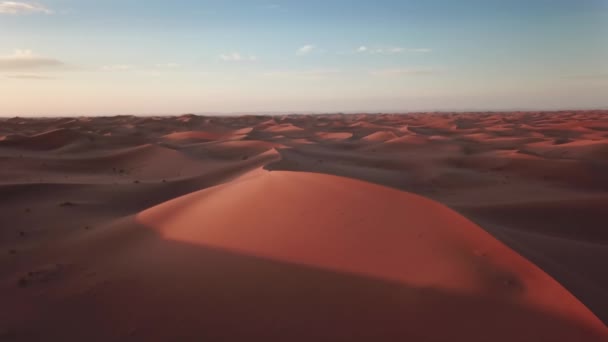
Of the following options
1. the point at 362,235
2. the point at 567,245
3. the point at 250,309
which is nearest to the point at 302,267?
the point at 250,309

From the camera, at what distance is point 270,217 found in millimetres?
4242

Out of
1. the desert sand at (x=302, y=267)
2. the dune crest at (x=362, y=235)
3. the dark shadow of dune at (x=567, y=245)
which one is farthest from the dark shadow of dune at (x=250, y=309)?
the dark shadow of dune at (x=567, y=245)

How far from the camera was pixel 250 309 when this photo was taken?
2.76 metres

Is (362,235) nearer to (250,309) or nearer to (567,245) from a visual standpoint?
(250,309)

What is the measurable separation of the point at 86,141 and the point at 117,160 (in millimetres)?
4863

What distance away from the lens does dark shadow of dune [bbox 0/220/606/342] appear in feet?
8.09

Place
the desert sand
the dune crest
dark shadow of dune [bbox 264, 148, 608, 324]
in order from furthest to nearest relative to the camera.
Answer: dark shadow of dune [bbox 264, 148, 608, 324] < the dune crest < the desert sand

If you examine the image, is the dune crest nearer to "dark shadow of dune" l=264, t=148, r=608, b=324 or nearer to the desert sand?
the desert sand

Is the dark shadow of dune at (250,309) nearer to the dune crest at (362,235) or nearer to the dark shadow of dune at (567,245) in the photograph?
the dune crest at (362,235)

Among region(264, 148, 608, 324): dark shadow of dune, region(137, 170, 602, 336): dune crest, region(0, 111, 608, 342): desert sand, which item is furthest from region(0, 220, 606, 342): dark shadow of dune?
region(264, 148, 608, 324): dark shadow of dune

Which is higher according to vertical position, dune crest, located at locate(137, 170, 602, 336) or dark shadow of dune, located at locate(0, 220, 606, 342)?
dune crest, located at locate(137, 170, 602, 336)

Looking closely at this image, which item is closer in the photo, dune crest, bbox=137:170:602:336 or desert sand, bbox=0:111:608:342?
desert sand, bbox=0:111:608:342

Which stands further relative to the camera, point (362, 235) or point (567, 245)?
point (567, 245)

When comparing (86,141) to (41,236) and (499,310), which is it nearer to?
(41,236)
